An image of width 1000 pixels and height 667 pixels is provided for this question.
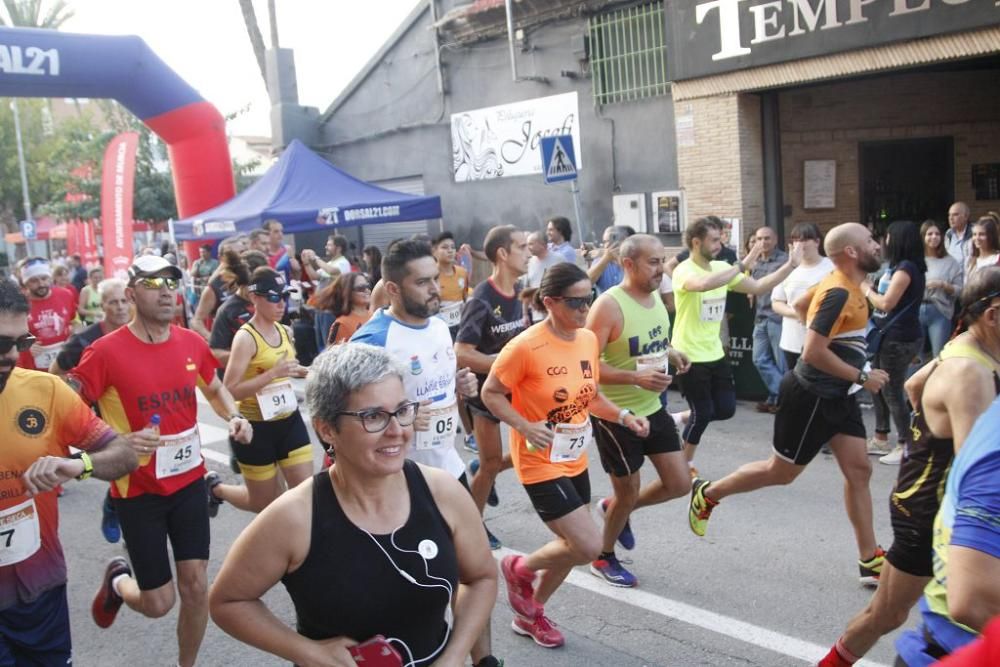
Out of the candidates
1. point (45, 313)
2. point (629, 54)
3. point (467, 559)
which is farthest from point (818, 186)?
point (467, 559)

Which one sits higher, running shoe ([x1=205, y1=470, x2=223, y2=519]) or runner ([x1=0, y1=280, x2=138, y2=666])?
runner ([x1=0, y1=280, x2=138, y2=666])

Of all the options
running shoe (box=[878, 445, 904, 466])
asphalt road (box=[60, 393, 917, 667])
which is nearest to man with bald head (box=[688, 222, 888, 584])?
asphalt road (box=[60, 393, 917, 667])

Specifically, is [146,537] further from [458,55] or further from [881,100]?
[458,55]

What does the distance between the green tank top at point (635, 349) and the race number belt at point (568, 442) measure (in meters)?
0.86

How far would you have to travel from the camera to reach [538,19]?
1627 centimetres

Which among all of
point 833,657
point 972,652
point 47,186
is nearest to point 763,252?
point 833,657

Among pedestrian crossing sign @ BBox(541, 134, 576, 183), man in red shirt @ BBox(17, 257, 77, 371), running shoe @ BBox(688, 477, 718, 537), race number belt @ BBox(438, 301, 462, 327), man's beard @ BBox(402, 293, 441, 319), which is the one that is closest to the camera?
man's beard @ BBox(402, 293, 441, 319)

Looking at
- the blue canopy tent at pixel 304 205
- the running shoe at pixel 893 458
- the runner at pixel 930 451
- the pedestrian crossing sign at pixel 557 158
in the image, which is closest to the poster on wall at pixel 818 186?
the pedestrian crossing sign at pixel 557 158

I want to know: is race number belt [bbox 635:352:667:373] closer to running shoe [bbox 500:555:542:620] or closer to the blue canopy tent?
running shoe [bbox 500:555:542:620]

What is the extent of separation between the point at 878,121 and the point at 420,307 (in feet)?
39.0

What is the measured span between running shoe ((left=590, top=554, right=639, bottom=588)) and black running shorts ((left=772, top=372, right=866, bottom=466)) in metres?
1.06

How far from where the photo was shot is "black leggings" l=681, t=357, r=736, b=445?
671cm

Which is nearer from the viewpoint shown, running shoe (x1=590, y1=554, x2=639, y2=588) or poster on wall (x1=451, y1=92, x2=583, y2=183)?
running shoe (x1=590, y1=554, x2=639, y2=588)

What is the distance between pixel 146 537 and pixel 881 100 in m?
13.1
